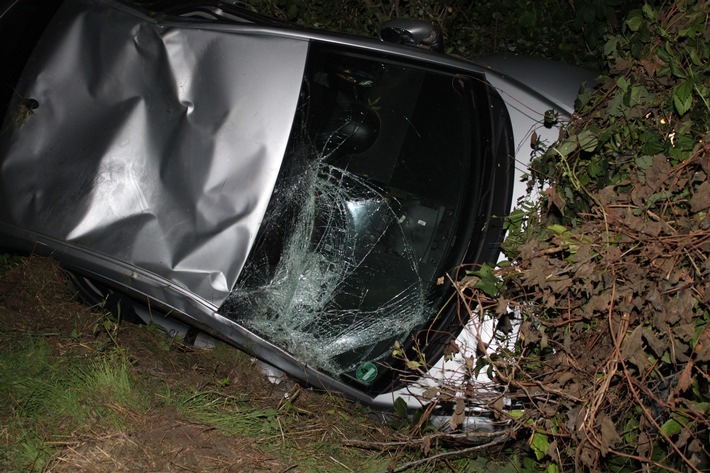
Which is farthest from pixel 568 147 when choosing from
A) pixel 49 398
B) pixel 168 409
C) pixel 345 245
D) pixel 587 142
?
pixel 49 398

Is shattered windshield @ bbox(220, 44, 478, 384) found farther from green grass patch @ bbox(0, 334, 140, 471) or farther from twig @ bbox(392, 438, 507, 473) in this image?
green grass patch @ bbox(0, 334, 140, 471)

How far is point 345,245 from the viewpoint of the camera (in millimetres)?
2693

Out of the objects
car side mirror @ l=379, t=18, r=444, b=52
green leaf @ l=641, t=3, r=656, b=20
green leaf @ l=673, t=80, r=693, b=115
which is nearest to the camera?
green leaf @ l=673, t=80, r=693, b=115

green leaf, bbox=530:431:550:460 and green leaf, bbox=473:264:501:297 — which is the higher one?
green leaf, bbox=473:264:501:297

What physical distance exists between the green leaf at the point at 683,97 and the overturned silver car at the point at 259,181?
72cm

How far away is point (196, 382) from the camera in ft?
9.39

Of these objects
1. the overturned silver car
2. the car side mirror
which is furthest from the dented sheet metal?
the car side mirror

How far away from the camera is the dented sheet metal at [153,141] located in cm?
264

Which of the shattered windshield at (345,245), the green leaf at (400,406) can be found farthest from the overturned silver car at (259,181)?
the green leaf at (400,406)

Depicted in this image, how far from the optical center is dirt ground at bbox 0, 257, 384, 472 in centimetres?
240

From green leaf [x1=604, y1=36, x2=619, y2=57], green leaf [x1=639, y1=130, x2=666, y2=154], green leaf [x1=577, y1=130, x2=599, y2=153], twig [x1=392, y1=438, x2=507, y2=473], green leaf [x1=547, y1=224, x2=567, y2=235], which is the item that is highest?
green leaf [x1=604, y1=36, x2=619, y2=57]

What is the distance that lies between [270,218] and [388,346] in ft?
2.33

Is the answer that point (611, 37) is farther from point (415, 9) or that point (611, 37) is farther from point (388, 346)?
point (415, 9)

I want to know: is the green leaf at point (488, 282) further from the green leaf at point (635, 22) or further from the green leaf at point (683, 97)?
the green leaf at point (635, 22)
